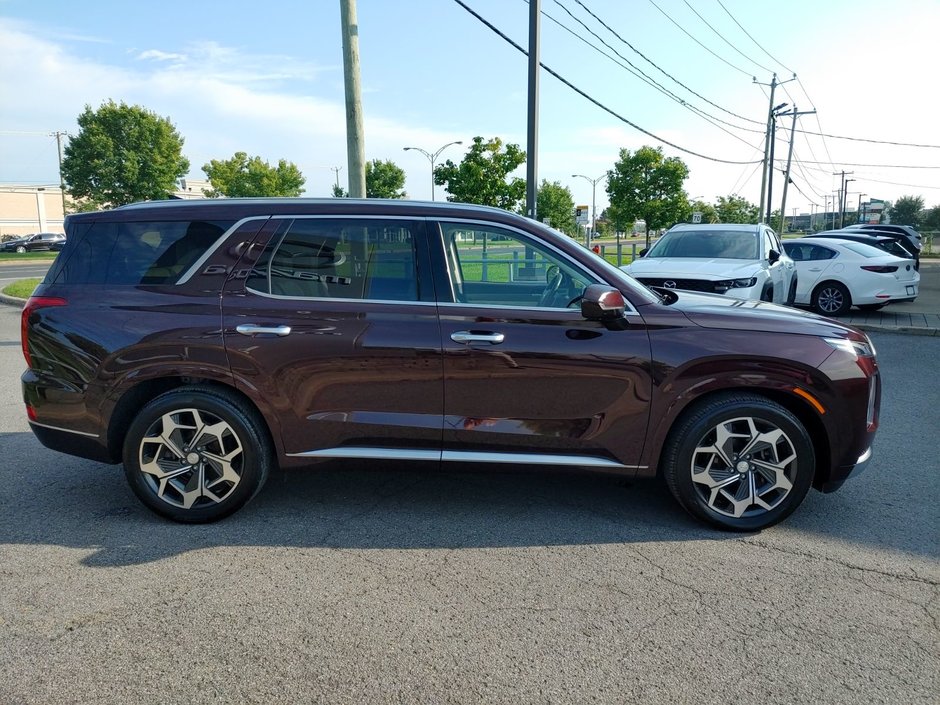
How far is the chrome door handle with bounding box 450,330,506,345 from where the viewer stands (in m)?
3.87

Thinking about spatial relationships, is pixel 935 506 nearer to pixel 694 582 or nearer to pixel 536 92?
pixel 694 582

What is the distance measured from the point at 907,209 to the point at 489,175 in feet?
227

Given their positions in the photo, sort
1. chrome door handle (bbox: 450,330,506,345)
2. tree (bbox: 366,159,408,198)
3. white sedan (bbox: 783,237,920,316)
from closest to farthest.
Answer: chrome door handle (bbox: 450,330,506,345)
white sedan (bbox: 783,237,920,316)
tree (bbox: 366,159,408,198)

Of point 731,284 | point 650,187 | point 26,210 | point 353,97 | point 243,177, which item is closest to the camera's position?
point 731,284

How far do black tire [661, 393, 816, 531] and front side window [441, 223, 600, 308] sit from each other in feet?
3.17

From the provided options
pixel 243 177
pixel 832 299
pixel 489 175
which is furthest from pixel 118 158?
pixel 832 299

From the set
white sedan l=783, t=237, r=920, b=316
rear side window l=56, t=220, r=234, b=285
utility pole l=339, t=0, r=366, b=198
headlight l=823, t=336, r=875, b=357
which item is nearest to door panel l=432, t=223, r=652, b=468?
headlight l=823, t=336, r=875, b=357

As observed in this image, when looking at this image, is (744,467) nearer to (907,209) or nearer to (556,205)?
(556,205)

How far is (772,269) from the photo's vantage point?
10.7 m

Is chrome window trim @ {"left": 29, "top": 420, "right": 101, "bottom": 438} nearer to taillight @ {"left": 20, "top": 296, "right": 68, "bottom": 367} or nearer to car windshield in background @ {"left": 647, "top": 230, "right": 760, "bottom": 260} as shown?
taillight @ {"left": 20, "top": 296, "right": 68, "bottom": 367}

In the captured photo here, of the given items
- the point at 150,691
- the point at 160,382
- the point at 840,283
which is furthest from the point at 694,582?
the point at 840,283

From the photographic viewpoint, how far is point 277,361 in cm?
396

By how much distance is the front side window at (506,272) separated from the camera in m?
4.00

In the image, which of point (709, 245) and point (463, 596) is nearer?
point (463, 596)
